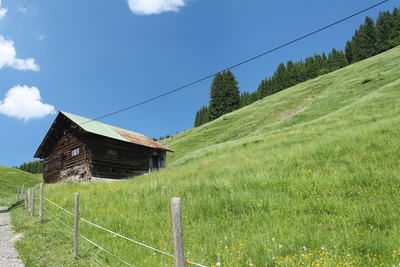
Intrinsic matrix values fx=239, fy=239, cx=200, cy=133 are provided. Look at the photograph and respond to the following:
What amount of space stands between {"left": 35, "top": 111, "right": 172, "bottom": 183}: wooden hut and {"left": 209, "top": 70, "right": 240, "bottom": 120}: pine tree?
5703 cm

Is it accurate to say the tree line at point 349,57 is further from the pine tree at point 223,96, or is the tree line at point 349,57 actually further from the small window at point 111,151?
the small window at point 111,151

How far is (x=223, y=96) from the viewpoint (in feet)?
285

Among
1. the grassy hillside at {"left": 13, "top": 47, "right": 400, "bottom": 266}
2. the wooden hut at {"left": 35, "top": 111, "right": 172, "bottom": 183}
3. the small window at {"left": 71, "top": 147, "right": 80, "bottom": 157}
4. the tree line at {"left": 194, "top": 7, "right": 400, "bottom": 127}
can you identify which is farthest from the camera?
the tree line at {"left": 194, "top": 7, "right": 400, "bottom": 127}

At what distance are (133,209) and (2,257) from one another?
3913 mm

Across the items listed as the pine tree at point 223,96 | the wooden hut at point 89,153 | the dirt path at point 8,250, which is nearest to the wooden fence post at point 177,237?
the dirt path at point 8,250

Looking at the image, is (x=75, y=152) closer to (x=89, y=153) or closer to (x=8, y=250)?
(x=89, y=153)

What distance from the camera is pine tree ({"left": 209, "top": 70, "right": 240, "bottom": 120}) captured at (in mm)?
86312

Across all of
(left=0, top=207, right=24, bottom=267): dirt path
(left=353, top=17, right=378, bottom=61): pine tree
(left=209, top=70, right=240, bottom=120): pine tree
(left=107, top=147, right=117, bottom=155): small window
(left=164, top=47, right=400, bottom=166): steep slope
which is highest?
(left=353, top=17, right=378, bottom=61): pine tree

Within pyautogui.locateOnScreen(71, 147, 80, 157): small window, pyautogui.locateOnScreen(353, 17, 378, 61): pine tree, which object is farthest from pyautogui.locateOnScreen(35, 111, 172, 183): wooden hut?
pyautogui.locateOnScreen(353, 17, 378, 61): pine tree

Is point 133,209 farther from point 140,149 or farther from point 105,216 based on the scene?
point 140,149

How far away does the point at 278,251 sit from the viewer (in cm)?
474

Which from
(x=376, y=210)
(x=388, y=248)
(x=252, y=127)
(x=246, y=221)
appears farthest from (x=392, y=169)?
(x=252, y=127)

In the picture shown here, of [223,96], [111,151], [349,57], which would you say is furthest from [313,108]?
[349,57]

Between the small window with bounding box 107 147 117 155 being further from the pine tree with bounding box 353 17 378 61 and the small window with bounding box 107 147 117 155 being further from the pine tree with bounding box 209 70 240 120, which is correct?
the pine tree with bounding box 353 17 378 61
